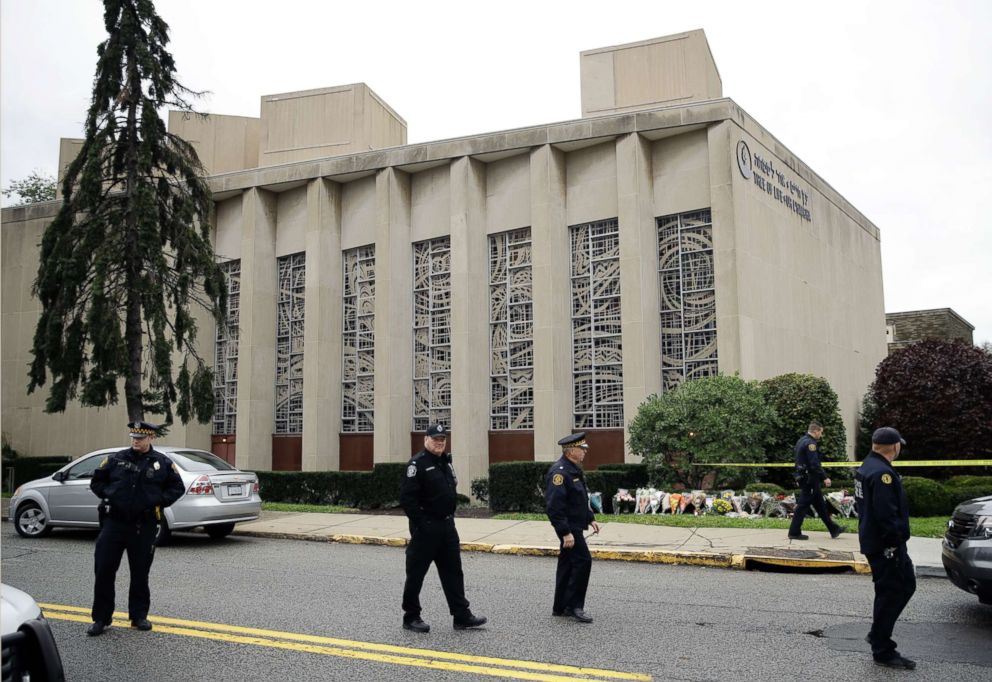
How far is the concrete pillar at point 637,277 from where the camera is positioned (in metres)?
19.0

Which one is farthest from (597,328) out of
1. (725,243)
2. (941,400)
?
(941,400)

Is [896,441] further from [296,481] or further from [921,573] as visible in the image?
[296,481]

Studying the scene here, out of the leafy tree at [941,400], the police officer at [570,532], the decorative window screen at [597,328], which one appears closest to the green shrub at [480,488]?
the decorative window screen at [597,328]

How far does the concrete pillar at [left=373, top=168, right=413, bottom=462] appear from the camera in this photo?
21.9 metres

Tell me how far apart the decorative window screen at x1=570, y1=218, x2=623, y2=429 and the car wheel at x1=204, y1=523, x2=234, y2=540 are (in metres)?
9.50

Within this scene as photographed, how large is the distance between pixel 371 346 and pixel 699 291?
9430mm

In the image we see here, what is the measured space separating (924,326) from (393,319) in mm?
27296

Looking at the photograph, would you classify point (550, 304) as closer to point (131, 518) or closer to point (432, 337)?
point (432, 337)

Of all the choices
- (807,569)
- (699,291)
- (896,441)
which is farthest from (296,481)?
(896,441)

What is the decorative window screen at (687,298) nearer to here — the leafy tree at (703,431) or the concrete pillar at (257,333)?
the leafy tree at (703,431)

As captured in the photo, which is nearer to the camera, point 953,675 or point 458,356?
point 953,675

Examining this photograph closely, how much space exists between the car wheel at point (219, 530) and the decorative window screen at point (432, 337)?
9.20 m

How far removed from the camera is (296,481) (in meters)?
19.2

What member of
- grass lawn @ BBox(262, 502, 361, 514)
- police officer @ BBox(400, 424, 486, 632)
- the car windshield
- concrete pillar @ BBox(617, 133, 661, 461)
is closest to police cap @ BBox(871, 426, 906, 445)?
police officer @ BBox(400, 424, 486, 632)
